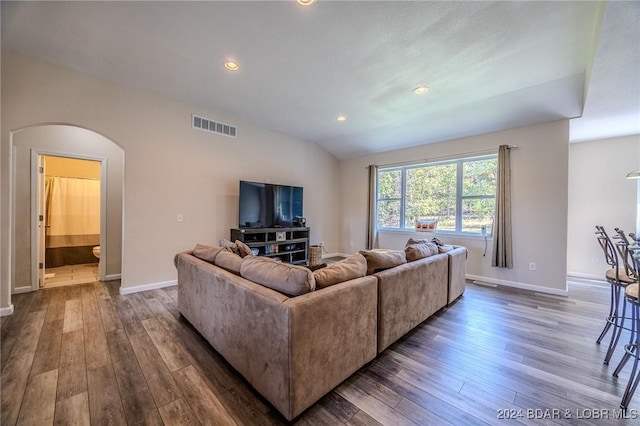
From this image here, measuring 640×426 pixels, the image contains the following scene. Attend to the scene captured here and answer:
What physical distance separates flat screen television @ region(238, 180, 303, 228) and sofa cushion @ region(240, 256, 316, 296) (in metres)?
2.74

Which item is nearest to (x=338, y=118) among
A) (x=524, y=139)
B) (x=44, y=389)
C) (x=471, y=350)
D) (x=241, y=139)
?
(x=241, y=139)

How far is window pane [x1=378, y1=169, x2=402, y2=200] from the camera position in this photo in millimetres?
5711

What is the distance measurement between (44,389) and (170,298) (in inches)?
67.0

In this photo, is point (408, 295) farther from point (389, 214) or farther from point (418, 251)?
point (389, 214)

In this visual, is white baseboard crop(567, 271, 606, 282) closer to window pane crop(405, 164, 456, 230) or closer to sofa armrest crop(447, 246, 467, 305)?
window pane crop(405, 164, 456, 230)

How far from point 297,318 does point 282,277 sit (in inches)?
11.6

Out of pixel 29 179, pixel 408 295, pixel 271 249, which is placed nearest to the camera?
pixel 408 295

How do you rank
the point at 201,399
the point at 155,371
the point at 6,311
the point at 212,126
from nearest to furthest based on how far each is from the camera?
the point at 201,399, the point at 155,371, the point at 6,311, the point at 212,126

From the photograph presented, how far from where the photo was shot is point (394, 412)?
4.87 ft

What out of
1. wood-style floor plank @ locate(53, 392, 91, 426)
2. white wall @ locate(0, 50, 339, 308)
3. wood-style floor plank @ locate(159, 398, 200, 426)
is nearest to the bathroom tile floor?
white wall @ locate(0, 50, 339, 308)

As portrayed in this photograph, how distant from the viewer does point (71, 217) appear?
5012 millimetres

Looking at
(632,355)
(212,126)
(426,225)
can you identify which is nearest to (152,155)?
(212,126)

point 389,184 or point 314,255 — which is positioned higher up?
point 389,184

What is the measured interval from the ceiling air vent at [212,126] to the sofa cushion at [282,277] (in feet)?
10.7
